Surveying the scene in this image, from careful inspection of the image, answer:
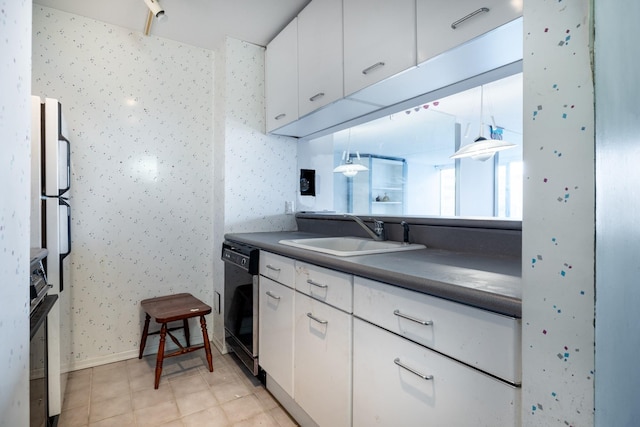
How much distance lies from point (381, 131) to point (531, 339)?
2.46 meters

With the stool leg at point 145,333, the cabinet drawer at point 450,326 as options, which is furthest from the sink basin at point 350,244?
the stool leg at point 145,333

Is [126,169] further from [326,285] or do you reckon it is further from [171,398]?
[326,285]

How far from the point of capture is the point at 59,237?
5.25 ft

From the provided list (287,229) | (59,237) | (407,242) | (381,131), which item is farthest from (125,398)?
(381,131)

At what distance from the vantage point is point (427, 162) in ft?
9.48

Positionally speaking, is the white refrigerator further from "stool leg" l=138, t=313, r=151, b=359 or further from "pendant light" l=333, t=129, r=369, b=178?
"pendant light" l=333, t=129, r=369, b=178

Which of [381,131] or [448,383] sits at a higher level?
[381,131]

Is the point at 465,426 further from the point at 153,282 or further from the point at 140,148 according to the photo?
the point at 140,148

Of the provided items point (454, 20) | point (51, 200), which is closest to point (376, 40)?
point (454, 20)

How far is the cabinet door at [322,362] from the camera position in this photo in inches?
49.6

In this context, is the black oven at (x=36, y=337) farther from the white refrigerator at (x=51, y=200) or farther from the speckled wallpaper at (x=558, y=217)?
the speckled wallpaper at (x=558, y=217)

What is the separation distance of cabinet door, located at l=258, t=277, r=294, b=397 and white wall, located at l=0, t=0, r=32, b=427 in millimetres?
1015

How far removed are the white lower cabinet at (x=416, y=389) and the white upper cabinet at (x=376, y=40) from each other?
110 centimetres

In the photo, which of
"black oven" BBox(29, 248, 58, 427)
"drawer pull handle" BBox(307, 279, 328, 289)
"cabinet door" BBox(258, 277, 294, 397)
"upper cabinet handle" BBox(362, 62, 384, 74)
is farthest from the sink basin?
"black oven" BBox(29, 248, 58, 427)
